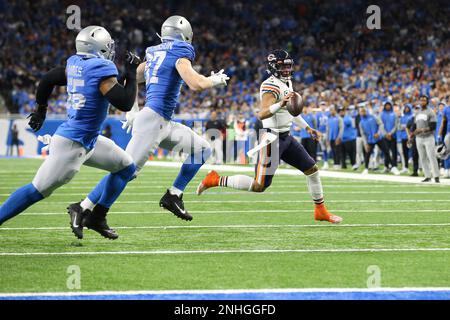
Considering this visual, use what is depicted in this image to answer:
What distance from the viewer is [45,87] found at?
26.0ft

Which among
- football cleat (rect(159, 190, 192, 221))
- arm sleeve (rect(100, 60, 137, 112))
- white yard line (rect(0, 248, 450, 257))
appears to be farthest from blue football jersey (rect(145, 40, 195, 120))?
white yard line (rect(0, 248, 450, 257))

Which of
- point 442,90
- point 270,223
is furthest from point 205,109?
point 270,223

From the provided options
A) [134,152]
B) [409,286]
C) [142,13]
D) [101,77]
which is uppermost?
[142,13]

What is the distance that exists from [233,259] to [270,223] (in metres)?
2.79

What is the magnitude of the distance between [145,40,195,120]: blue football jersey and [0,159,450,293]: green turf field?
4.11 feet

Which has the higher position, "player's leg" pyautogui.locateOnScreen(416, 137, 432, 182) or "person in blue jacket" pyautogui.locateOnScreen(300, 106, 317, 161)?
"person in blue jacket" pyautogui.locateOnScreen(300, 106, 317, 161)

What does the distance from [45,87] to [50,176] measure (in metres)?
0.87

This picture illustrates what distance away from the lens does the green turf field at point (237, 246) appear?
20.6 feet

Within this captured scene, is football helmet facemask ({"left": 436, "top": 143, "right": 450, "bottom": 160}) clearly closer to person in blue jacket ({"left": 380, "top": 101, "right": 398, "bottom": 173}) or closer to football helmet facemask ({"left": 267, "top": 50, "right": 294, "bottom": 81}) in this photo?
person in blue jacket ({"left": 380, "top": 101, "right": 398, "bottom": 173})

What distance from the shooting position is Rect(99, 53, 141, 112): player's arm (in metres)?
7.38

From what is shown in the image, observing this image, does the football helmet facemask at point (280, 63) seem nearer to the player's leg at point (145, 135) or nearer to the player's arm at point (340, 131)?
the player's leg at point (145, 135)

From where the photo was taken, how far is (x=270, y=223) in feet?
32.7

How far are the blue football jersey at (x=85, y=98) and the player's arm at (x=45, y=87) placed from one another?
0.65ft

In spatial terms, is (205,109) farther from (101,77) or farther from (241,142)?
(101,77)
